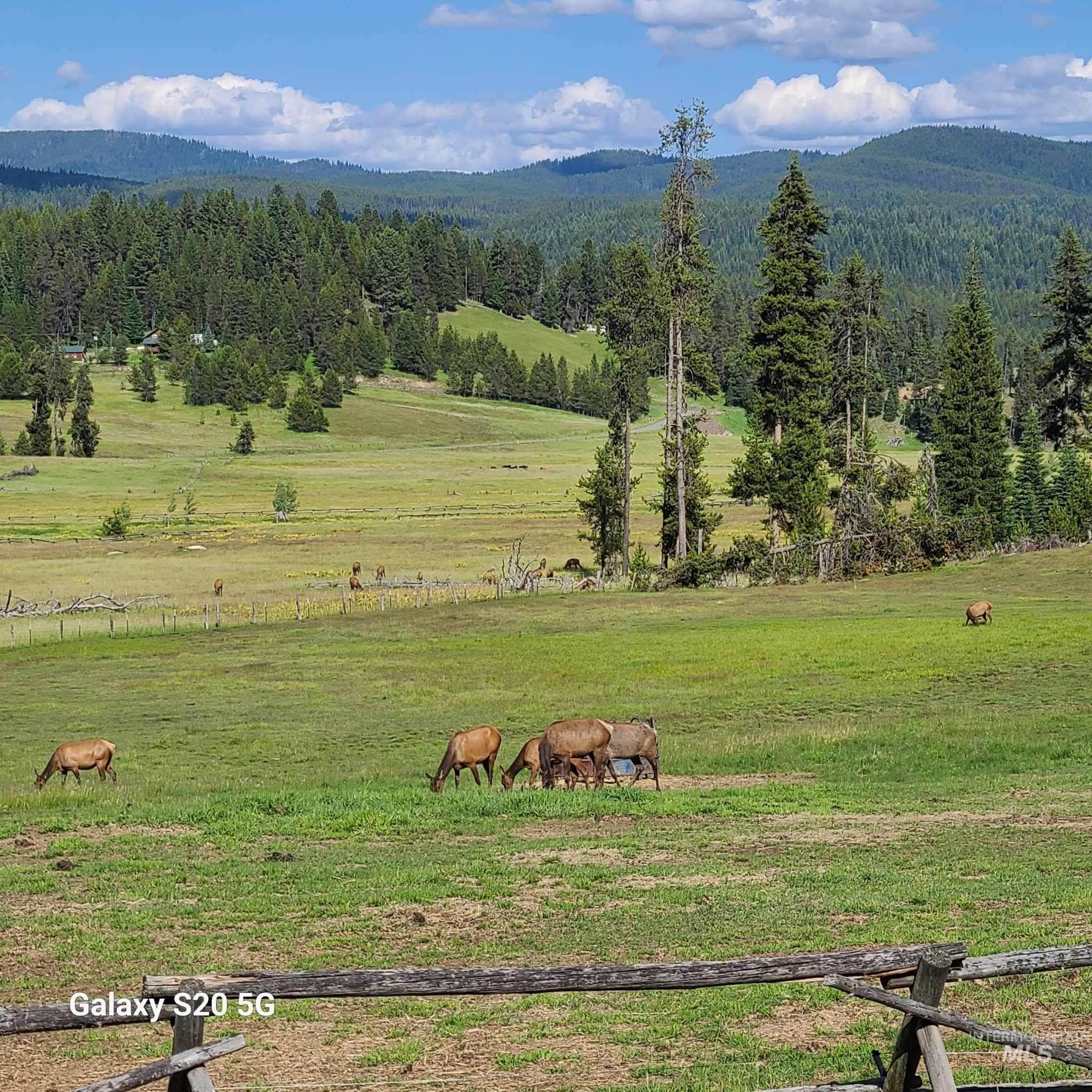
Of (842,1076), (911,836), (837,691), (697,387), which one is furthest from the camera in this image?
(697,387)

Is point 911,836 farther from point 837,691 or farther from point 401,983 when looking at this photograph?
point 837,691

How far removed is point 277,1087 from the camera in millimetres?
9328

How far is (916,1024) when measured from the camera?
291 inches

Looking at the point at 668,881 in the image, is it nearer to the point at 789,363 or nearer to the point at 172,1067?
the point at 172,1067

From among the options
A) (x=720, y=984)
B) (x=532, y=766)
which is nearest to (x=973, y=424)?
(x=532, y=766)

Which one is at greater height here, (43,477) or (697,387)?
(697,387)

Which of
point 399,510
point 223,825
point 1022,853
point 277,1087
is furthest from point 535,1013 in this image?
point 399,510

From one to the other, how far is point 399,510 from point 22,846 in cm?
8921

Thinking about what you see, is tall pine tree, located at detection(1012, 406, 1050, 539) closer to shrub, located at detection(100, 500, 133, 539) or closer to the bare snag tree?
the bare snag tree

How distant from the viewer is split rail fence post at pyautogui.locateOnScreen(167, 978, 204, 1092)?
6.84 metres

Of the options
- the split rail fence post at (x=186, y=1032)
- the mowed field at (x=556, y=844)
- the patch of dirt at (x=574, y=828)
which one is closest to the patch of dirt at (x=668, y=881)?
the mowed field at (x=556, y=844)

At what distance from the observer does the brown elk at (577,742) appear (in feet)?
78.5

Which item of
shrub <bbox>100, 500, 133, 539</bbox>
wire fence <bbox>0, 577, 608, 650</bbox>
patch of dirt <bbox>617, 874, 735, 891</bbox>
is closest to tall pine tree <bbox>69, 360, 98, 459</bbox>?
shrub <bbox>100, 500, 133, 539</bbox>

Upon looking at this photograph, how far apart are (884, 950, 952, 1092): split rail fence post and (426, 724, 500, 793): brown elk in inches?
664
